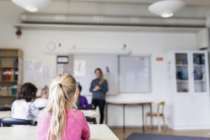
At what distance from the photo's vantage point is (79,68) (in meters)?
5.20

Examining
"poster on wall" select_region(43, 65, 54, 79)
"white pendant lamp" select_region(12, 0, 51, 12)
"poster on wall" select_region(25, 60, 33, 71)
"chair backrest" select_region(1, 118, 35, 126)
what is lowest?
"chair backrest" select_region(1, 118, 35, 126)

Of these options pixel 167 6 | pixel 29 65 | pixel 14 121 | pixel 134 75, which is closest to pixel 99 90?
pixel 134 75

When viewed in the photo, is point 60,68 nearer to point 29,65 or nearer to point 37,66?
point 37,66

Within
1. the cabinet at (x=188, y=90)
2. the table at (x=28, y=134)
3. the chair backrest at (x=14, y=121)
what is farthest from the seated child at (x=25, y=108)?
the cabinet at (x=188, y=90)

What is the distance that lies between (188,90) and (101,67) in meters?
2.33

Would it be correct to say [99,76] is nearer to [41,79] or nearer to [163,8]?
[41,79]

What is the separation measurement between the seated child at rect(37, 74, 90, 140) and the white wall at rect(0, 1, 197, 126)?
4101 mm

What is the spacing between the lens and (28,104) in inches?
95.4

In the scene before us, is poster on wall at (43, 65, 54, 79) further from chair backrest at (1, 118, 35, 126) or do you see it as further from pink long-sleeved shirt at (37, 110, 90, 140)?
pink long-sleeved shirt at (37, 110, 90, 140)

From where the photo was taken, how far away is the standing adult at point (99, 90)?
192 inches

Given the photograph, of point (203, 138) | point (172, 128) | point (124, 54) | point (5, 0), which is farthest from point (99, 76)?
point (5, 0)

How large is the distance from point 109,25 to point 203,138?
3.35 m

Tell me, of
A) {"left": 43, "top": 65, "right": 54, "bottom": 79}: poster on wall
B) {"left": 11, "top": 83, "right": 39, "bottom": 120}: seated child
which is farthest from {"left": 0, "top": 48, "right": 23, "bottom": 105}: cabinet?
{"left": 11, "top": 83, "right": 39, "bottom": 120}: seated child

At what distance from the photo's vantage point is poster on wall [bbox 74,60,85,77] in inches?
204
